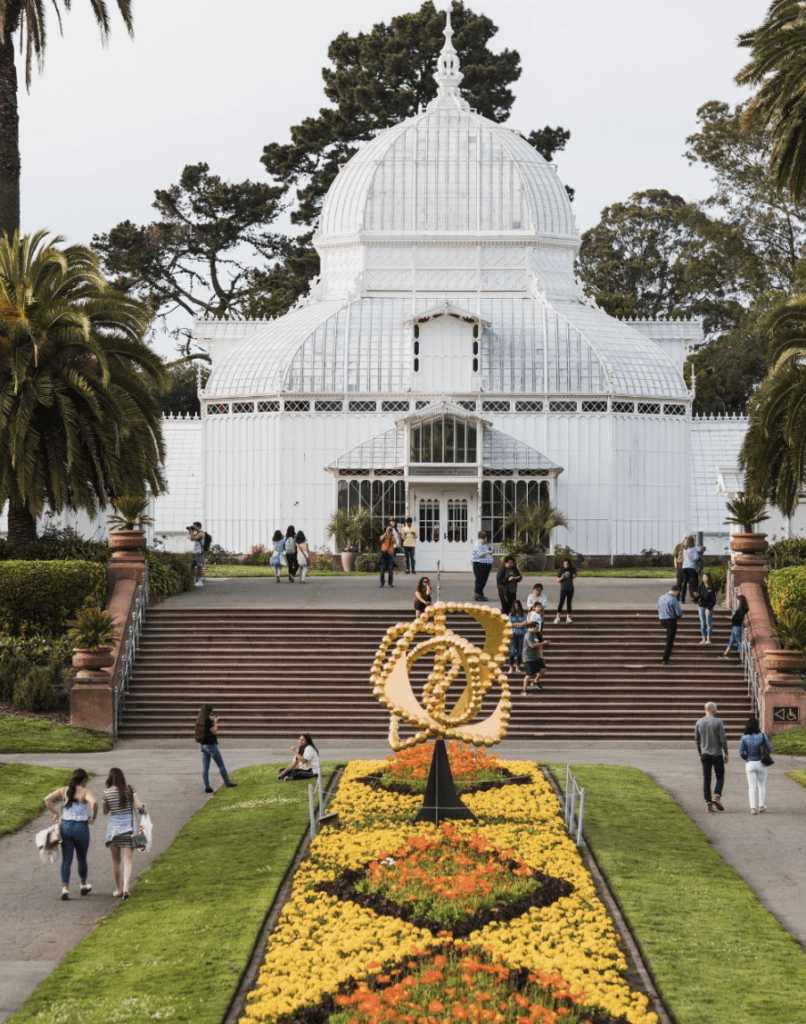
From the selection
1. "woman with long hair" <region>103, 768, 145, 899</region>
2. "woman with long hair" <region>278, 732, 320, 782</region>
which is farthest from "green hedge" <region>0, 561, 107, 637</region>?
"woman with long hair" <region>103, 768, 145, 899</region>

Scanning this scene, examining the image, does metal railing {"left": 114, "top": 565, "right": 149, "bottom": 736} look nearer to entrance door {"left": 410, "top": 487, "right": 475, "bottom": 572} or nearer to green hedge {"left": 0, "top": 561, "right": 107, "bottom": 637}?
green hedge {"left": 0, "top": 561, "right": 107, "bottom": 637}

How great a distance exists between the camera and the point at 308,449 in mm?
48312

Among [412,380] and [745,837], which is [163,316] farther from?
[745,837]

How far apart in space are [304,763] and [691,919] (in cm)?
764

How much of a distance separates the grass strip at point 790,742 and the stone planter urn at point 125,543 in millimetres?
12291

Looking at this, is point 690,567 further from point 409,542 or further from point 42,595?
point 42,595

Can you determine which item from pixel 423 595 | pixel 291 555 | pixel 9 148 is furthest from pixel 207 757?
pixel 291 555

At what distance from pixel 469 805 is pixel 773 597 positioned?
12068 millimetres

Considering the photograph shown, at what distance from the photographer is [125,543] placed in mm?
31281

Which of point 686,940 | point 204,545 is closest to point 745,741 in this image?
point 686,940

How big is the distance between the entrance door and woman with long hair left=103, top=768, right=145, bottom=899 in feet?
101

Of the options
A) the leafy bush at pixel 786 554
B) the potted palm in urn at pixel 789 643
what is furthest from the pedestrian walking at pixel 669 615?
the leafy bush at pixel 786 554

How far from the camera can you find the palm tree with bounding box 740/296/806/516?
104 ft

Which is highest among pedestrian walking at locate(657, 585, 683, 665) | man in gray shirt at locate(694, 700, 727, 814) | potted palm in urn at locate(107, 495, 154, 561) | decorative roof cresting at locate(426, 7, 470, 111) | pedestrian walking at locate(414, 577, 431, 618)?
decorative roof cresting at locate(426, 7, 470, 111)
